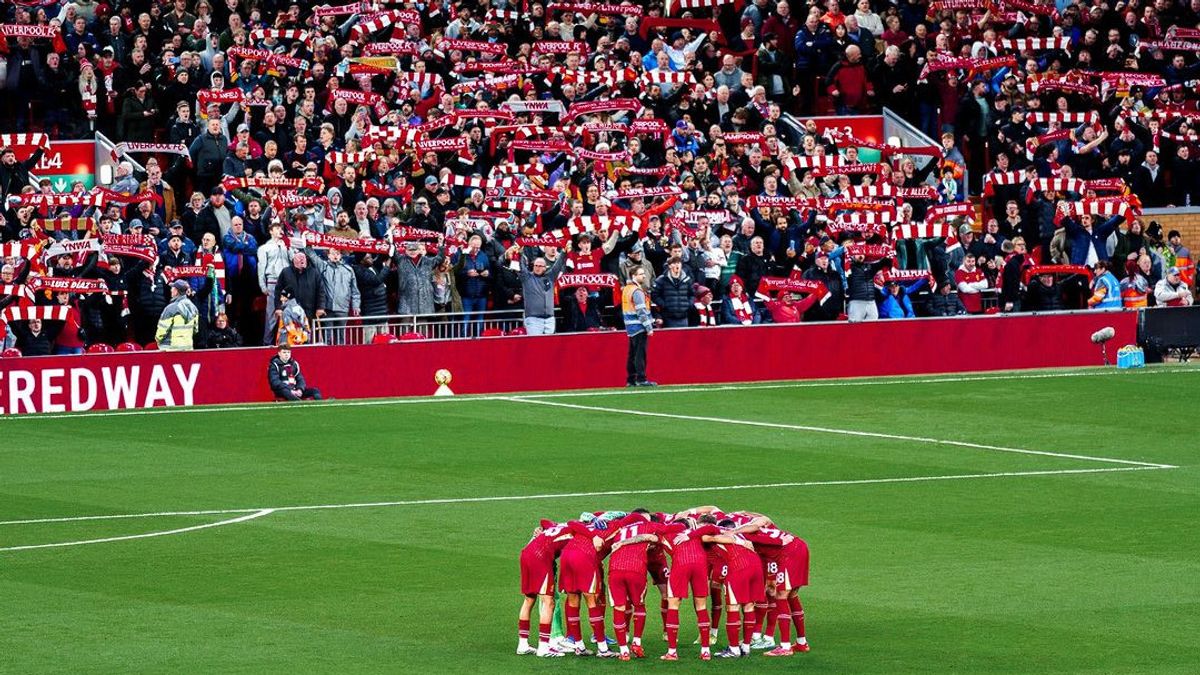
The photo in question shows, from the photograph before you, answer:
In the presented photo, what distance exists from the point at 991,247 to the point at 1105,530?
1847 centimetres

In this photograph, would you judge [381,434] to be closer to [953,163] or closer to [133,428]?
[133,428]

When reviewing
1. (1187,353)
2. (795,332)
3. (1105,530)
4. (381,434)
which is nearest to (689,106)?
(795,332)

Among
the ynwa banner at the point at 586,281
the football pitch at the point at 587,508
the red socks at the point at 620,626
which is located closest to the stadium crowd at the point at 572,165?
the ynwa banner at the point at 586,281

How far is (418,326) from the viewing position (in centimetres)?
3462

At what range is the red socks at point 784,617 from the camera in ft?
48.9

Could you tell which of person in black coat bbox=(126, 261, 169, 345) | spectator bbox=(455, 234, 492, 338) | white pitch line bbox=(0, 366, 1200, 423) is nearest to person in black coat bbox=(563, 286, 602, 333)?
spectator bbox=(455, 234, 492, 338)

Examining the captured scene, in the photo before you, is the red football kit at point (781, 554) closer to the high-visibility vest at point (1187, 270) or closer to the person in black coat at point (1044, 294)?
the person in black coat at point (1044, 294)

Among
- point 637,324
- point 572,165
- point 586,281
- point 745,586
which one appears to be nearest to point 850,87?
point 572,165

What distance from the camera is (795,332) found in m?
36.1

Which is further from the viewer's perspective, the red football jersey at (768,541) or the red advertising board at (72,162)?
the red advertising board at (72,162)

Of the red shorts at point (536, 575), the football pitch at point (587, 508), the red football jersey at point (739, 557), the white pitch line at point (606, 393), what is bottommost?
the football pitch at point (587, 508)

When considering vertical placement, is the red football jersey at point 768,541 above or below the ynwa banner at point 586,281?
below

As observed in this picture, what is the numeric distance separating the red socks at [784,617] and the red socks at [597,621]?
118 cm

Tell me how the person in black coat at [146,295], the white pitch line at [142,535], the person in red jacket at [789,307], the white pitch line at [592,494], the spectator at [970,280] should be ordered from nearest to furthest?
1. the white pitch line at [142,535]
2. the white pitch line at [592,494]
3. the person in black coat at [146,295]
4. the person in red jacket at [789,307]
5. the spectator at [970,280]
